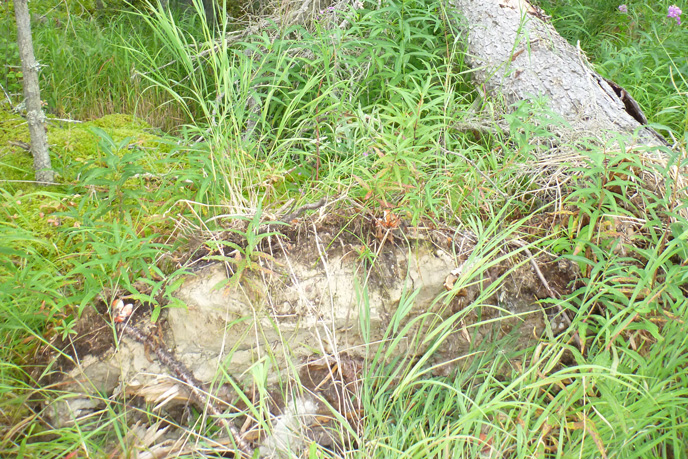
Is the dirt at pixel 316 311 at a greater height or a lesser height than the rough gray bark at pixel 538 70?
lesser

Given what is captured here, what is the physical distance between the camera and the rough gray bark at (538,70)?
2691 mm

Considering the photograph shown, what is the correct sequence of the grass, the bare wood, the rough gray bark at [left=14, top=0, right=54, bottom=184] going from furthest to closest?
the rough gray bark at [left=14, top=0, right=54, bottom=184] → the bare wood → the grass

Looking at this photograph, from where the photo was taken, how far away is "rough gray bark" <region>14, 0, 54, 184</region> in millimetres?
2416

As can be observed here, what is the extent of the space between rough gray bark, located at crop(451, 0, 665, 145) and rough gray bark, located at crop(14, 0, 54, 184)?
92.7 inches

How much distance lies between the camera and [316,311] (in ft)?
6.54

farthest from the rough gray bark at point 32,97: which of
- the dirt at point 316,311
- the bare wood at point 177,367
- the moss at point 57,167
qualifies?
the bare wood at point 177,367

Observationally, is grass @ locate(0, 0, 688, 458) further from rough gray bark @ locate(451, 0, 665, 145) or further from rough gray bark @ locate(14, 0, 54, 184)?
rough gray bark @ locate(451, 0, 665, 145)

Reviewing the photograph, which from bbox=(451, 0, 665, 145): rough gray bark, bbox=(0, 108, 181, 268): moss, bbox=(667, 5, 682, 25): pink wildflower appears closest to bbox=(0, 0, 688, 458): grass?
bbox=(0, 108, 181, 268): moss

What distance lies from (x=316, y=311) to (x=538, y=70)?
2.02 m

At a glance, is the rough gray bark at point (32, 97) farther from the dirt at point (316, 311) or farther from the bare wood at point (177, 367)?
the bare wood at point (177, 367)

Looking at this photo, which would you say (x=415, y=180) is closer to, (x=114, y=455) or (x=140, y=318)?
(x=140, y=318)

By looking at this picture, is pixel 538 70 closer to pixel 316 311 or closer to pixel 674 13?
pixel 674 13

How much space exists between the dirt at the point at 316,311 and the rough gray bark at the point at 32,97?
1.17 meters

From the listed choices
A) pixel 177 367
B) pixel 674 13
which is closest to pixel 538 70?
pixel 674 13
